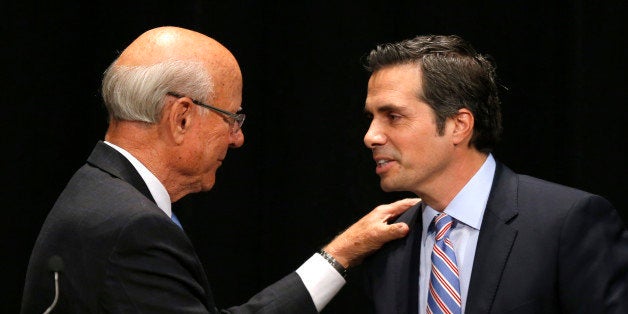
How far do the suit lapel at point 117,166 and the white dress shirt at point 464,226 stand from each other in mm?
648

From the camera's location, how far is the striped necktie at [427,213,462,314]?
6.91 ft

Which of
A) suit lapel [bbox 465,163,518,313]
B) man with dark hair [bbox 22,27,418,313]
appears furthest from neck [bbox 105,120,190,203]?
suit lapel [bbox 465,163,518,313]

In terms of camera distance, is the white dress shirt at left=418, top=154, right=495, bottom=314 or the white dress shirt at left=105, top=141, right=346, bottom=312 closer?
the white dress shirt at left=418, top=154, right=495, bottom=314

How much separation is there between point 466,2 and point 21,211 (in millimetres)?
1562

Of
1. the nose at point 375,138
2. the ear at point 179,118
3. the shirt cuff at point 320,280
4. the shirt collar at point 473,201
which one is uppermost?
the ear at point 179,118

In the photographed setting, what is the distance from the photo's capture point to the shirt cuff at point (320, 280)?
2.37 m

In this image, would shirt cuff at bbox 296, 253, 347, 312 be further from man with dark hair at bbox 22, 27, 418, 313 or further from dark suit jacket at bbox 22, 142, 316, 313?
dark suit jacket at bbox 22, 142, 316, 313

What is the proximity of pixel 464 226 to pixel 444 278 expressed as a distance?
5.7 inches

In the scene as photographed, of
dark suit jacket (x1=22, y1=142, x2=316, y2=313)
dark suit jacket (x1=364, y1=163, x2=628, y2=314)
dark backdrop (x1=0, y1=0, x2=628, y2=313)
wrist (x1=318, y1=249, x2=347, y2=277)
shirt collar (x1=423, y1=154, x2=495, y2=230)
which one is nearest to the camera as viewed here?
dark suit jacket (x1=22, y1=142, x2=316, y2=313)

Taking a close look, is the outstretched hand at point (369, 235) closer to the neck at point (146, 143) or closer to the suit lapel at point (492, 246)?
the suit lapel at point (492, 246)

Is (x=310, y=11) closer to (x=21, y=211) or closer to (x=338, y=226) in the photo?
(x=338, y=226)

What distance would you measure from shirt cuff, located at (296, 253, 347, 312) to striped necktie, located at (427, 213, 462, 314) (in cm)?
30

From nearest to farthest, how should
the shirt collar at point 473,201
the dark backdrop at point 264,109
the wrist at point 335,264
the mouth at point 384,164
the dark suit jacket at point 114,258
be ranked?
1. the dark suit jacket at point 114,258
2. the shirt collar at point 473,201
3. the mouth at point 384,164
4. the wrist at point 335,264
5. the dark backdrop at point 264,109

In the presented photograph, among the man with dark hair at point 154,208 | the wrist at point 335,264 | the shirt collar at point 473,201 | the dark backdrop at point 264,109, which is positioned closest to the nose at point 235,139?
the man with dark hair at point 154,208
